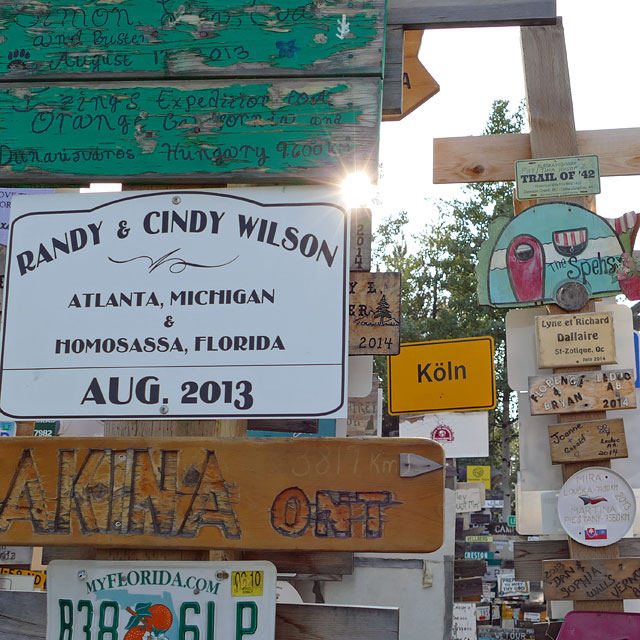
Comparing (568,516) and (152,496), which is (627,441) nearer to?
(568,516)

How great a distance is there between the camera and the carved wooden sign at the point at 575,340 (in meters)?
5.29

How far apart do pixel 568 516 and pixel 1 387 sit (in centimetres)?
394

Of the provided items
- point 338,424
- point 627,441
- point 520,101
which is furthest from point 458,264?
point 338,424

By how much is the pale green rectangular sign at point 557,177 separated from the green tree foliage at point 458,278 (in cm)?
2129

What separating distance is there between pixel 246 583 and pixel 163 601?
207 millimetres

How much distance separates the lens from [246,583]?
2072mm

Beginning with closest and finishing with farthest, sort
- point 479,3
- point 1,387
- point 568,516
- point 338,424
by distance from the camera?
point 1,387, point 479,3, point 338,424, point 568,516

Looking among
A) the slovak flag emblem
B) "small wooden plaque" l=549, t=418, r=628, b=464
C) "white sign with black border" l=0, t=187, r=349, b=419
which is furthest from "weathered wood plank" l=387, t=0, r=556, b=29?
the slovak flag emblem

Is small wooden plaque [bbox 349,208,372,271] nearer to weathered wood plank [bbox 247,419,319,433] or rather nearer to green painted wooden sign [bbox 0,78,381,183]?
green painted wooden sign [bbox 0,78,381,183]

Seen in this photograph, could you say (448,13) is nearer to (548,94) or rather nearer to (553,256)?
(553,256)

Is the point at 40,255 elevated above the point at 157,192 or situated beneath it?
situated beneath

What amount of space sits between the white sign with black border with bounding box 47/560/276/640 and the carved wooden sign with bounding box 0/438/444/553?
0.14 m

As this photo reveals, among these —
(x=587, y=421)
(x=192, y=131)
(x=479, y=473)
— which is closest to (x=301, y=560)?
(x=192, y=131)

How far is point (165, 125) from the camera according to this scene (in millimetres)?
2326
